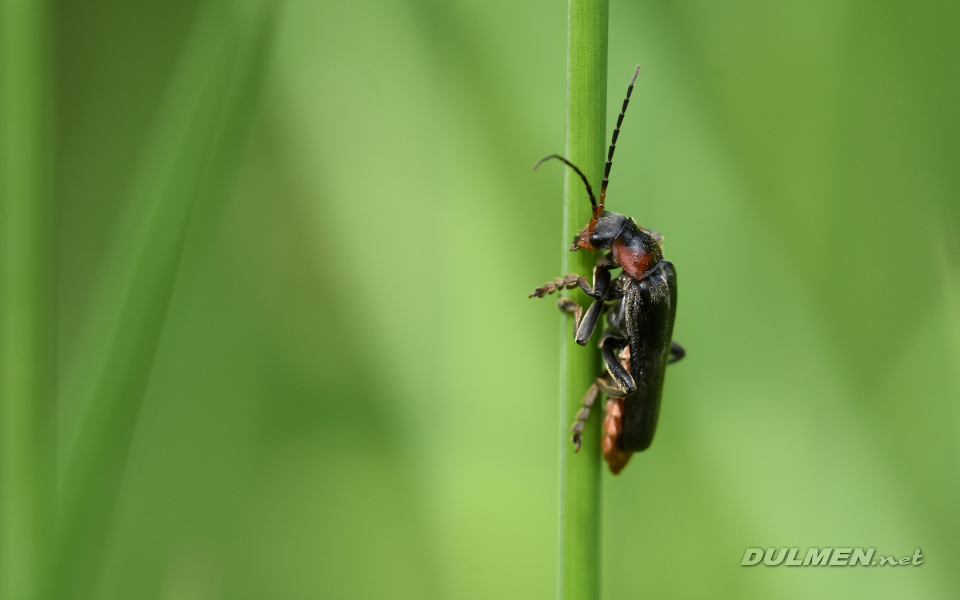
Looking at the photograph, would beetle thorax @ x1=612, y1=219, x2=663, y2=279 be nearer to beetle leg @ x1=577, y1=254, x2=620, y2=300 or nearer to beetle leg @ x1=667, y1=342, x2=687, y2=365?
beetle leg @ x1=577, y1=254, x2=620, y2=300

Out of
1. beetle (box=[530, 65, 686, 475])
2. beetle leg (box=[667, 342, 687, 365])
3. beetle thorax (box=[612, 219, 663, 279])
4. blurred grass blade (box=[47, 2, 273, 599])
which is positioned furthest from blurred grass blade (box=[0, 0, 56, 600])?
beetle leg (box=[667, 342, 687, 365])

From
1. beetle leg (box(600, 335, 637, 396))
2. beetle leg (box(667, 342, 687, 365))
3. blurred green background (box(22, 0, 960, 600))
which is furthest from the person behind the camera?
beetle leg (box(667, 342, 687, 365))

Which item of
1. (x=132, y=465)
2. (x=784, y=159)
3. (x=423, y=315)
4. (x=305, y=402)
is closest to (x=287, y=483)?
(x=305, y=402)

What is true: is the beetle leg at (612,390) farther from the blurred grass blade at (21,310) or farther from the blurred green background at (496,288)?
the blurred grass blade at (21,310)

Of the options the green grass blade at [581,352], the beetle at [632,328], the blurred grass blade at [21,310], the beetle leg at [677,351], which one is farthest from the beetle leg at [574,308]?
the blurred grass blade at [21,310]

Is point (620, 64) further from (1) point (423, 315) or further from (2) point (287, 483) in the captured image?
(2) point (287, 483)

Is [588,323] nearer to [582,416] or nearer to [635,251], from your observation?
[582,416]
